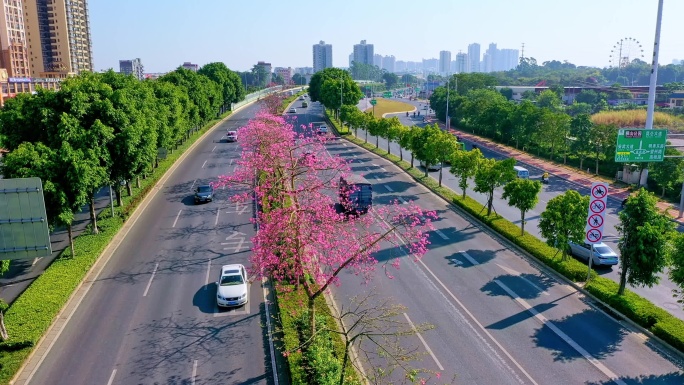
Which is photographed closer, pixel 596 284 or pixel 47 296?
pixel 47 296

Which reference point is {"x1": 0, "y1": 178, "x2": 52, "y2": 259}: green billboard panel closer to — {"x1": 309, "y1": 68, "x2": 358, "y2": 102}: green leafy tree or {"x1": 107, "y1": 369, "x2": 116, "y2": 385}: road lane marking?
{"x1": 107, "y1": 369, "x2": 116, "y2": 385}: road lane marking

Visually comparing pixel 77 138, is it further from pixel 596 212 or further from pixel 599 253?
pixel 599 253

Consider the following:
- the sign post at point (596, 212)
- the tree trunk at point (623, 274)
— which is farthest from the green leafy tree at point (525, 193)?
the tree trunk at point (623, 274)

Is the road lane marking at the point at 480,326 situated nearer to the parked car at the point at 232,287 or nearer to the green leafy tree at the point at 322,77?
the parked car at the point at 232,287

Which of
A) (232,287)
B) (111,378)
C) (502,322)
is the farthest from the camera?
(232,287)

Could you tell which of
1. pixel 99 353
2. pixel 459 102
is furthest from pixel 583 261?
pixel 459 102

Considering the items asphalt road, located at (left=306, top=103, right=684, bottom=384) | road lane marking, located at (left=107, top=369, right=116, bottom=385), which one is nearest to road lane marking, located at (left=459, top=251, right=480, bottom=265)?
asphalt road, located at (left=306, top=103, right=684, bottom=384)

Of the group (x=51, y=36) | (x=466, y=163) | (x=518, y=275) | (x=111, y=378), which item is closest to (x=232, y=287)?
(x=111, y=378)
